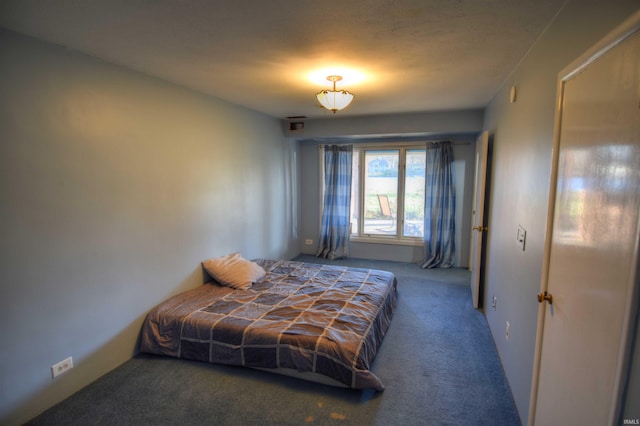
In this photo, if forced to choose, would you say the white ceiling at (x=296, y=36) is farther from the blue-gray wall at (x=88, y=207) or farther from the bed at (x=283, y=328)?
the bed at (x=283, y=328)

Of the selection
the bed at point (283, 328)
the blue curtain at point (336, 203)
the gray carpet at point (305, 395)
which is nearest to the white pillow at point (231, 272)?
the bed at point (283, 328)

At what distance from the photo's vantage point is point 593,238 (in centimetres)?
110

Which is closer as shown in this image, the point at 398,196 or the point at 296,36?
the point at 296,36

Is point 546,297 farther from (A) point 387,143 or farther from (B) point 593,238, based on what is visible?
(A) point 387,143

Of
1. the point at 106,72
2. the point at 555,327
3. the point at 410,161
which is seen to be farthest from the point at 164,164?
the point at 410,161

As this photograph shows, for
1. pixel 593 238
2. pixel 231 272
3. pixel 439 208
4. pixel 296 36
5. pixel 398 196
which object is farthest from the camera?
pixel 398 196

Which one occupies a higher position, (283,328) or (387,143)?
(387,143)

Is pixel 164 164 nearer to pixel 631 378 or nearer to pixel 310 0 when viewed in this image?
pixel 310 0

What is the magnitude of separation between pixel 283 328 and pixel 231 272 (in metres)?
1.14

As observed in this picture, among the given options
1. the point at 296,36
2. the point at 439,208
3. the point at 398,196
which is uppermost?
the point at 296,36

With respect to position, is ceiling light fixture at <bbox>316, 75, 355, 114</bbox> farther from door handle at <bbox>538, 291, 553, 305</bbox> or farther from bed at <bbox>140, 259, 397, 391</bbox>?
door handle at <bbox>538, 291, 553, 305</bbox>

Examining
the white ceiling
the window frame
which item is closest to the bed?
the white ceiling

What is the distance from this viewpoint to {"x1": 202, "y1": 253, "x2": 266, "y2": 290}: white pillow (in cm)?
334

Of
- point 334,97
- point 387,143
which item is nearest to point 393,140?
point 387,143
